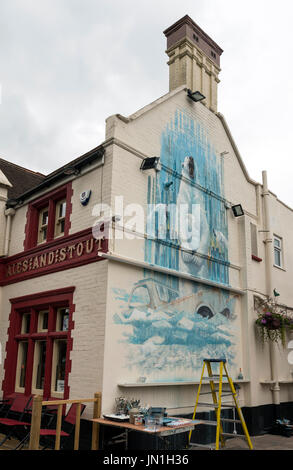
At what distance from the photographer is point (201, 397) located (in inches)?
417

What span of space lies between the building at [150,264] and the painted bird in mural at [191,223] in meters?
0.04

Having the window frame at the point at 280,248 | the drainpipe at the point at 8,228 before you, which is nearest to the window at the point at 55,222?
the drainpipe at the point at 8,228

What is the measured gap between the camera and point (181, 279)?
1070 cm

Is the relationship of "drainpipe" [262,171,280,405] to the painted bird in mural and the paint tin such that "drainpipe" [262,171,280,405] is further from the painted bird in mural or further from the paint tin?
the paint tin

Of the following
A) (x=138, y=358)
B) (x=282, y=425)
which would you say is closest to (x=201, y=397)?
(x=138, y=358)

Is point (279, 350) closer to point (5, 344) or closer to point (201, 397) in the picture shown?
point (201, 397)

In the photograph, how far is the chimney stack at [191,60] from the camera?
13.2 m

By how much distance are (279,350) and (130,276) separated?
6736 millimetres

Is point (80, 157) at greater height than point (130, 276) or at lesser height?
greater

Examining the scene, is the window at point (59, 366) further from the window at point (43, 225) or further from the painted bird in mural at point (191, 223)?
the painted bird in mural at point (191, 223)

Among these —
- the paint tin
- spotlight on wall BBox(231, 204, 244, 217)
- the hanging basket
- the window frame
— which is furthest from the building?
the paint tin

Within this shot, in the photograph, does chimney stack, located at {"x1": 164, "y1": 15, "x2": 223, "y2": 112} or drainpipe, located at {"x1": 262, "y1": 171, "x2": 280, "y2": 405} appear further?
chimney stack, located at {"x1": 164, "y1": 15, "x2": 223, "y2": 112}

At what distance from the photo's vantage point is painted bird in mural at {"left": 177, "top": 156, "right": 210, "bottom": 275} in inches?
440

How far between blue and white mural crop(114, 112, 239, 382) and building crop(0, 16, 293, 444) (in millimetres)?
37
